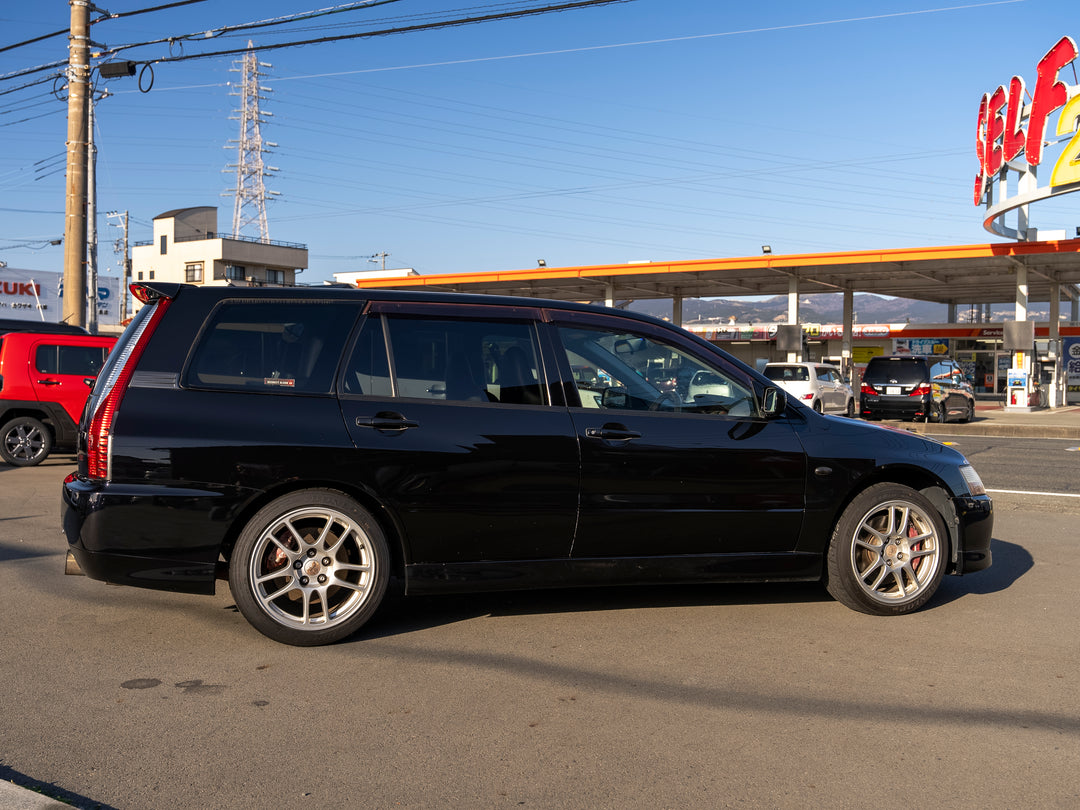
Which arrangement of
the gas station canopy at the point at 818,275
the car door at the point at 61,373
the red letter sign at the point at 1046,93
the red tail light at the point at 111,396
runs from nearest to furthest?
1. the red tail light at the point at 111,396
2. the car door at the point at 61,373
3. the red letter sign at the point at 1046,93
4. the gas station canopy at the point at 818,275

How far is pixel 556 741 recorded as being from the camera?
11.6 feet

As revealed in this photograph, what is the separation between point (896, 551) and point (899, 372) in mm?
19452

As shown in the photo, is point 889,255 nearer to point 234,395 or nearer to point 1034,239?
point 1034,239

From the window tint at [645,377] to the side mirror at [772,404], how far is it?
6 cm

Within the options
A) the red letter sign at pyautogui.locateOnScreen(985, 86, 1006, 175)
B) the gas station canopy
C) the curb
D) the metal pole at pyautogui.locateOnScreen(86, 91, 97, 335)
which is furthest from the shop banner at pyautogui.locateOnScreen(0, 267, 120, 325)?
the red letter sign at pyautogui.locateOnScreen(985, 86, 1006, 175)

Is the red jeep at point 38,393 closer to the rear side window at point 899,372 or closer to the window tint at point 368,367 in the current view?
the window tint at point 368,367

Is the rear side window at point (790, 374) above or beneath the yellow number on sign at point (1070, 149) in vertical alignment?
beneath

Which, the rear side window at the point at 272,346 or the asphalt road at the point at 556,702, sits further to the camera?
the rear side window at the point at 272,346

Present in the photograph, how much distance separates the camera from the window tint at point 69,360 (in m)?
12.3

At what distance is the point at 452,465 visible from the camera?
4703mm

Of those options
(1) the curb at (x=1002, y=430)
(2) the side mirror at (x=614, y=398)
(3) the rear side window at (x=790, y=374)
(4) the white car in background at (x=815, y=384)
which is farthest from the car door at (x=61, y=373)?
(1) the curb at (x=1002, y=430)

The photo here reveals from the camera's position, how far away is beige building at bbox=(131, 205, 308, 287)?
8112cm

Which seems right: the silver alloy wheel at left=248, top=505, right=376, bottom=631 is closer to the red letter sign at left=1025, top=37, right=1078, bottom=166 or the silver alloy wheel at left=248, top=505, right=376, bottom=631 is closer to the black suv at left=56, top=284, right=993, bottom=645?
the black suv at left=56, top=284, right=993, bottom=645

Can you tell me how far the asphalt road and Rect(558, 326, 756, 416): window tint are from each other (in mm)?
1167
